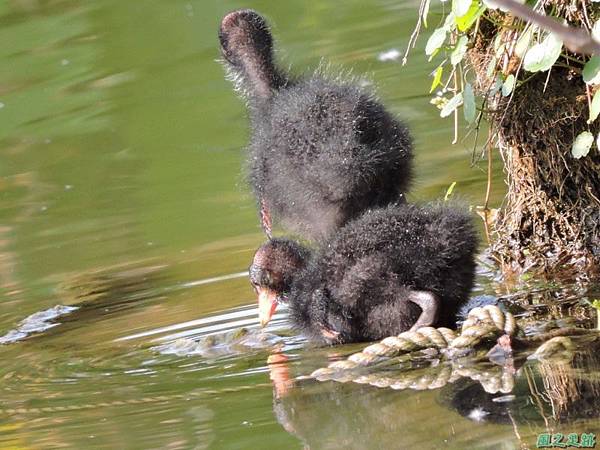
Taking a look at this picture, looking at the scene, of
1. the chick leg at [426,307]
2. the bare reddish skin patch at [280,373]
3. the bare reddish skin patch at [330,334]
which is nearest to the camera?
the bare reddish skin patch at [280,373]

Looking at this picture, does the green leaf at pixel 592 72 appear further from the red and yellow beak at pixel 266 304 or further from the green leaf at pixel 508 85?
the red and yellow beak at pixel 266 304

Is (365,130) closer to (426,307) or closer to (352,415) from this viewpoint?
(426,307)

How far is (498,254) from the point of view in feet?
15.7

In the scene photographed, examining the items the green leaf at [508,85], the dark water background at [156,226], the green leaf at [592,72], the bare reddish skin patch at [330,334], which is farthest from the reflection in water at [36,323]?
the green leaf at [592,72]

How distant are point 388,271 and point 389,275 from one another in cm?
1

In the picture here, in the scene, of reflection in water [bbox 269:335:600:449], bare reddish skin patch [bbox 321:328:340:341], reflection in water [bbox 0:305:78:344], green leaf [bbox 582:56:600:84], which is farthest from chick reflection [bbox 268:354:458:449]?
reflection in water [bbox 0:305:78:344]

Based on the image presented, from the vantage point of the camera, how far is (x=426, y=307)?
3789mm

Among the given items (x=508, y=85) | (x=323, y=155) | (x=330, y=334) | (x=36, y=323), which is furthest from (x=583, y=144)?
(x=36, y=323)

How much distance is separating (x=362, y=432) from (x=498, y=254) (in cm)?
203

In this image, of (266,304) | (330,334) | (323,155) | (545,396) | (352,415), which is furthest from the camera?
(266,304)

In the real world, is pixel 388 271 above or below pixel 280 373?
above

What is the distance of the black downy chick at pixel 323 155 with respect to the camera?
4125 mm

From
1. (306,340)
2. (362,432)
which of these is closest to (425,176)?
(306,340)

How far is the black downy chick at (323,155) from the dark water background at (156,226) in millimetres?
439
